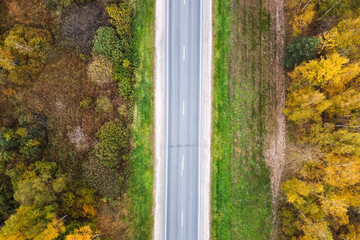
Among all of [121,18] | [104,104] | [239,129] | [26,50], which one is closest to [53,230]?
[104,104]

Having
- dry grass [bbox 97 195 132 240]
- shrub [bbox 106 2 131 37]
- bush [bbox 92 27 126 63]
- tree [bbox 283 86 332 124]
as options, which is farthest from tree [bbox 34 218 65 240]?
tree [bbox 283 86 332 124]

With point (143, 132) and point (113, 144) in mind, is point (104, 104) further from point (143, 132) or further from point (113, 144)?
point (143, 132)

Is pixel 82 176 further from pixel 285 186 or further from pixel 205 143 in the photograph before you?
pixel 285 186

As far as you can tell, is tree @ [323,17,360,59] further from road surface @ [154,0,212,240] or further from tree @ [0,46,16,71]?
tree @ [0,46,16,71]

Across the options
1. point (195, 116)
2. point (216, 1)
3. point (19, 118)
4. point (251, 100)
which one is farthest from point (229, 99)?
point (19, 118)

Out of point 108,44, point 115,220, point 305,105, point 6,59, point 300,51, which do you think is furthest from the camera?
point 115,220
